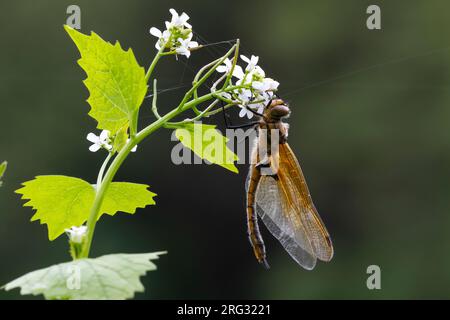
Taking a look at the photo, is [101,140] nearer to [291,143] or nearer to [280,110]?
[280,110]

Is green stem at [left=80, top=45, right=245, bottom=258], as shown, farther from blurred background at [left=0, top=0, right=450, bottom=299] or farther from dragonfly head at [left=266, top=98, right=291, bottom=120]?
blurred background at [left=0, top=0, right=450, bottom=299]

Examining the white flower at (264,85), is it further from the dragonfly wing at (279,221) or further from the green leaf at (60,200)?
the dragonfly wing at (279,221)

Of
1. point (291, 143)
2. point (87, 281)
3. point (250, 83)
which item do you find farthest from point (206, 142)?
point (291, 143)

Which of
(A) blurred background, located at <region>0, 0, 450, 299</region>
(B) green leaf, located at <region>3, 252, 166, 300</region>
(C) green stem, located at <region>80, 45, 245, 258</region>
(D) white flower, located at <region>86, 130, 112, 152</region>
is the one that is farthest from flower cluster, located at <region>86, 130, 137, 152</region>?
(A) blurred background, located at <region>0, 0, 450, 299</region>

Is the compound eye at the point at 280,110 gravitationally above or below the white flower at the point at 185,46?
below

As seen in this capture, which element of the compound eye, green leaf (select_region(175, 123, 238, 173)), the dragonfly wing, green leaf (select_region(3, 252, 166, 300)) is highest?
the compound eye

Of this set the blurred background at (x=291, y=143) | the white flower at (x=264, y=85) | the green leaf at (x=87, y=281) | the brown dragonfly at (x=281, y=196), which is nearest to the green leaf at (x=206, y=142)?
the white flower at (x=264, y=85)
